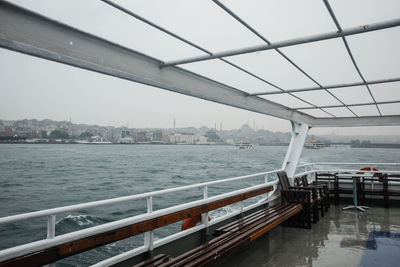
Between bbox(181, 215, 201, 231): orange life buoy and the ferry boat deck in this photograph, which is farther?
bbox(181, 215, 201, 231): orange life buoy

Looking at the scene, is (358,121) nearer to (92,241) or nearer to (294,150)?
(294,150)

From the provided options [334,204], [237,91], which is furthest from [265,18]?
[334,204]

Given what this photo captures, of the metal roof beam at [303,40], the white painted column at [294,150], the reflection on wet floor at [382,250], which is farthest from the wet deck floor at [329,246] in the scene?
the metal roof beam at [303,40]

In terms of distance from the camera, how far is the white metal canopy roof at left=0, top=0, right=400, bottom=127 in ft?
7.29

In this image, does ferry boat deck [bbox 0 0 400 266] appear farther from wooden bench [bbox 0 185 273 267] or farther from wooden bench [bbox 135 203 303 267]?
wooden bench [bbox 135 203 303 267]

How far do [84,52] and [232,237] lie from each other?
2.66 m

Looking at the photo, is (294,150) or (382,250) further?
(294,150)

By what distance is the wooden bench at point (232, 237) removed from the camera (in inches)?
113

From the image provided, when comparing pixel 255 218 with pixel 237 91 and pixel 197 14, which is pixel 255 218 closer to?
pixel 237 91

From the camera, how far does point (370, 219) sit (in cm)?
625

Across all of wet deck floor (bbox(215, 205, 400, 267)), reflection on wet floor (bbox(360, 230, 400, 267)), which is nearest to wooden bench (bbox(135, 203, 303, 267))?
wet deck floor (bbox(215, 205, 400, 267))

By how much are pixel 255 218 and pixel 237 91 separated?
85.9 inches

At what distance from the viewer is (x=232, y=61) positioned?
11.9ft

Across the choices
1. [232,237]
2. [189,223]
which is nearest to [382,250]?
[232,237]
